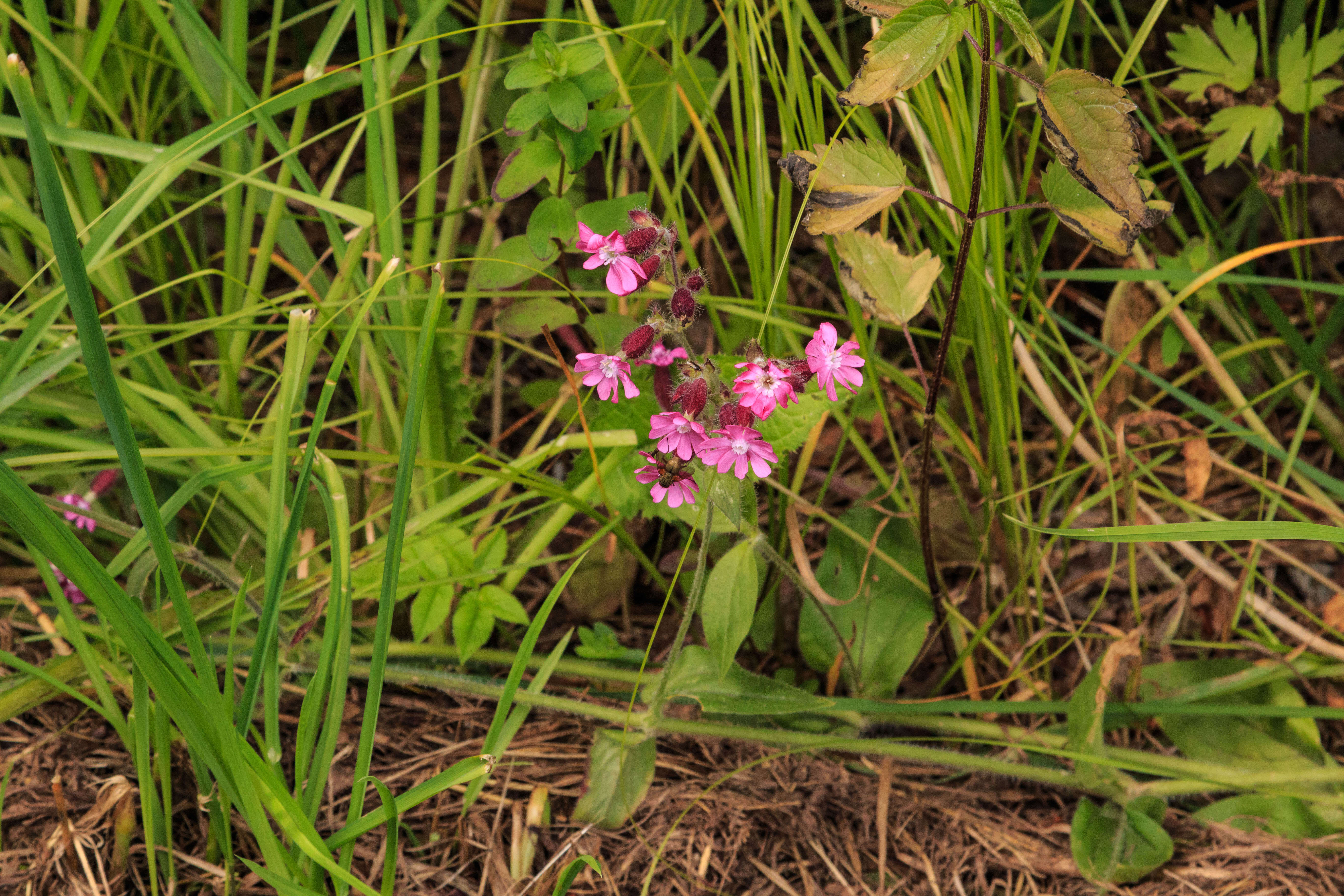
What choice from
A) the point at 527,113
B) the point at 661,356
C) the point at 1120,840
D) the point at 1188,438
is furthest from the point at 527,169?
the point at 1120,840

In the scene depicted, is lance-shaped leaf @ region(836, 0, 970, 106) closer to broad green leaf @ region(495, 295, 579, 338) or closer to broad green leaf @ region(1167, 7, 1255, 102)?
broad green leaf @ region(495, 295, 579, 338)

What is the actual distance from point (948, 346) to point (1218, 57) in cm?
89

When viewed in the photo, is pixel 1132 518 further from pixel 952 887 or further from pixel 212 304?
pixel 212 304

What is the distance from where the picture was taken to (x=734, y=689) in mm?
1302

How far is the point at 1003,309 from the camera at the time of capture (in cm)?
127

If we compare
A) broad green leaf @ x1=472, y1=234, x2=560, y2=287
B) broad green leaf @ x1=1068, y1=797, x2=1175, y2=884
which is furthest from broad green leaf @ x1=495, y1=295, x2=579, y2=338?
broad green leaf @ x1=1068, y1=797, x2=1175, y2=884

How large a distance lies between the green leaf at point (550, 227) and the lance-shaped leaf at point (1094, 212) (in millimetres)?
617

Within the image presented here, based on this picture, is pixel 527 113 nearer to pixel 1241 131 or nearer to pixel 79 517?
pixel 79 517

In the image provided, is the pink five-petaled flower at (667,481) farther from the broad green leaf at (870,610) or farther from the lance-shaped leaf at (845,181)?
the broad green leaf at (870,610)

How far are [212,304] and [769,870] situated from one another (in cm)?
128

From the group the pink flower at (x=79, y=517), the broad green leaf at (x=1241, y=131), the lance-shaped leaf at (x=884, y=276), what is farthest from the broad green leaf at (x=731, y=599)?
the broad green leaf at (x=1241, y=131)

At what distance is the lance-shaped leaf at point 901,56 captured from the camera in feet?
2.86

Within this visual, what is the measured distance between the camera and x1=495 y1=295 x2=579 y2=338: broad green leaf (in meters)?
1.39

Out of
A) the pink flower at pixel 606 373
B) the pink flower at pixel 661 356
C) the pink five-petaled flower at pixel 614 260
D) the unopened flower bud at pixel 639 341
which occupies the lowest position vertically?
the pink flower at pixel 661 356
